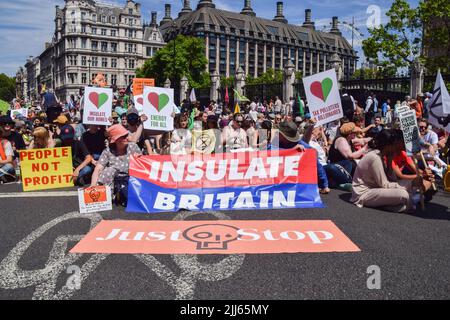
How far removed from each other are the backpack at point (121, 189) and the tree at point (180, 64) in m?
62.1

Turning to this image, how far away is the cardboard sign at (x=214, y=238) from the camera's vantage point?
4.99m

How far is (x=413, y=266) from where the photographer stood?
4.50 m

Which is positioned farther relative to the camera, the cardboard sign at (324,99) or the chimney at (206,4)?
the chimney at (206,4)

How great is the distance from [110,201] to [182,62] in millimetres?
66764

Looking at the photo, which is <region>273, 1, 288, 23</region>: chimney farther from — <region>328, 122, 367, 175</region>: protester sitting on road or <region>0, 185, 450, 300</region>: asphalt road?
<region>0, 185, 450, 300</region>: asphalt road

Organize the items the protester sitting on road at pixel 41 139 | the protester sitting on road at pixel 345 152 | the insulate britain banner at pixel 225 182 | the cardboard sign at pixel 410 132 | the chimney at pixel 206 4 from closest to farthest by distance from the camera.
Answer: the cardboard sign at pixel 410 132 < the insulate britain banner at pixel 225 182 < the protester sitting on road at pixel 345 152 < the protester sitting on road at pixel 41 139 < the chimney at pixel 206 4

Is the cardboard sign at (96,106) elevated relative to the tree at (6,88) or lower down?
lower down

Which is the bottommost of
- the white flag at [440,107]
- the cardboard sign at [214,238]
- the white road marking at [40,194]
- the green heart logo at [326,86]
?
the cardboard sign at [214,238]

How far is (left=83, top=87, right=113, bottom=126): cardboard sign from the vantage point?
9859mm

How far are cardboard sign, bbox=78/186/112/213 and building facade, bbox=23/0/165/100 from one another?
96.1 m

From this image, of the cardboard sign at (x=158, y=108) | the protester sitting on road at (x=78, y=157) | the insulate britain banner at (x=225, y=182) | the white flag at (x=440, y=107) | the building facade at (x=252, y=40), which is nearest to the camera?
the insulate britain banner at (x=225, y=182)

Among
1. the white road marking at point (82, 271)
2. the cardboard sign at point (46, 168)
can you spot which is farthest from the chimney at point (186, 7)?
the white road marking at point (82, 271)

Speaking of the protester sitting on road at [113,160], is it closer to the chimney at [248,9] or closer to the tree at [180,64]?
the tree at [180,64]
